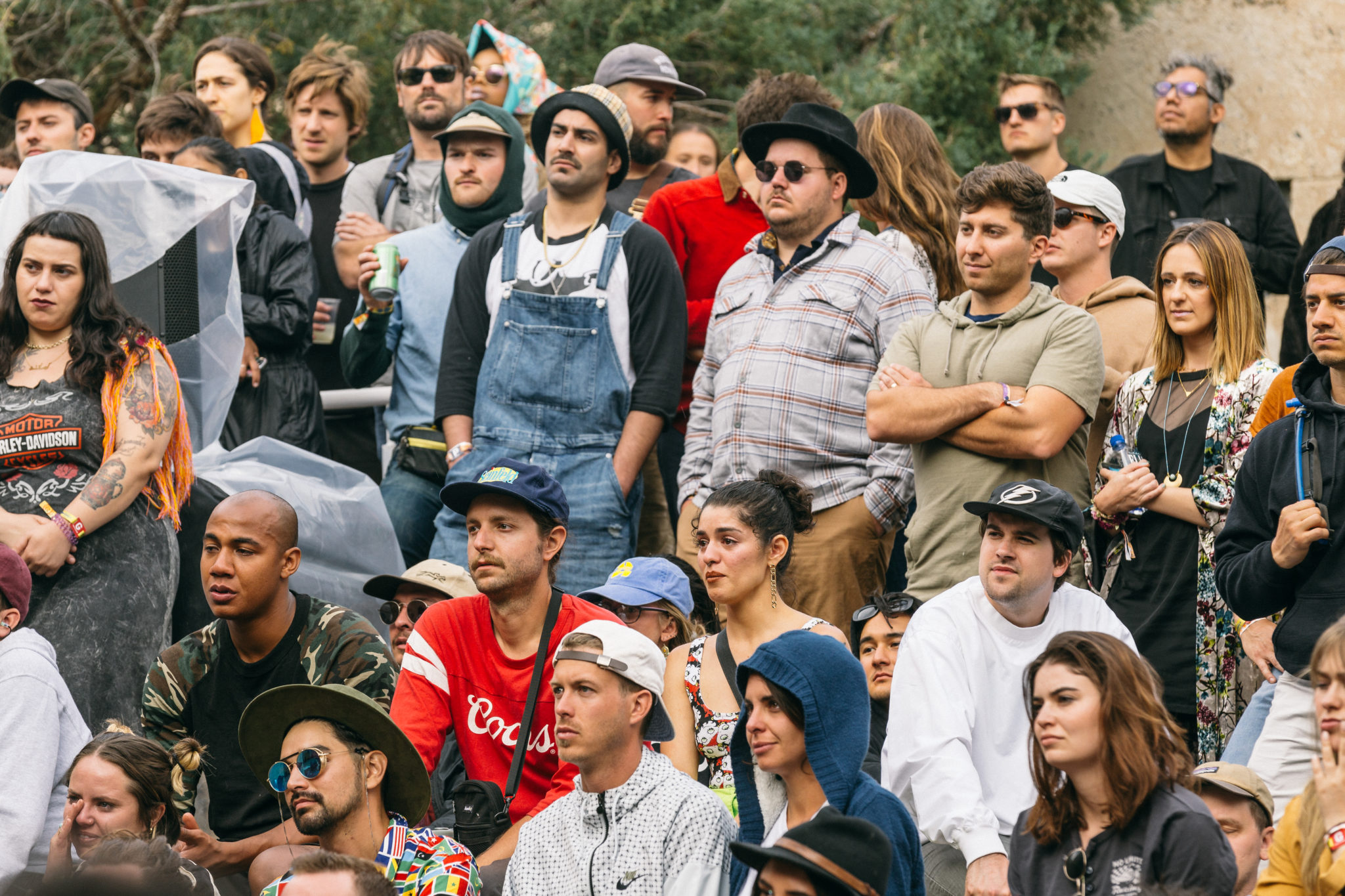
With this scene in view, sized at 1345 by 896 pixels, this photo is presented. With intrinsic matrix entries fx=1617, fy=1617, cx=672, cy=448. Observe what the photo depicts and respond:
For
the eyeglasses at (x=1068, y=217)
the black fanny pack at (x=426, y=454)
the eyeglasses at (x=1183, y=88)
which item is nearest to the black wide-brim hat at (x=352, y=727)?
the black fanny pack at (x=426, y=454)

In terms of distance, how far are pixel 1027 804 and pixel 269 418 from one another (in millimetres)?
3920

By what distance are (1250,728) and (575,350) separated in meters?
2.88

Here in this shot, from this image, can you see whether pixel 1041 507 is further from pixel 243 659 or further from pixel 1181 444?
Answer: pixel 243 659

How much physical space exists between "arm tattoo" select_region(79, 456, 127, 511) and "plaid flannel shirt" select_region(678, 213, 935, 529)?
2108mm

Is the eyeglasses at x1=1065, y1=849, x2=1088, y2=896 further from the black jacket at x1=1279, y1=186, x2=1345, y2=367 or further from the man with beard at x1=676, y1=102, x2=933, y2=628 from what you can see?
the black jacket at x1=1279, y1=186, x2=1345, y2=367

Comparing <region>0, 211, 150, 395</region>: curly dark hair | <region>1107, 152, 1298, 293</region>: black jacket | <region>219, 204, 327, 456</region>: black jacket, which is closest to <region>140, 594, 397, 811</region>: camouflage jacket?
<region>0, 211, 150, 395</region>: curly dark hair

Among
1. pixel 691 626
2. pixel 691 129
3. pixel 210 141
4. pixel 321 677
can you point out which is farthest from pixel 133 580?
pixel 691 129

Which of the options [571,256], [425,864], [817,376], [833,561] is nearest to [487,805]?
[425,864]

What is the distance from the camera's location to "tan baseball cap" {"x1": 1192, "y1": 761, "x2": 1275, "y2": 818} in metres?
4.54

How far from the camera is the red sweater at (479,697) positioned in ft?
16.5

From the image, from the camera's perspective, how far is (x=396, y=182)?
317 inches

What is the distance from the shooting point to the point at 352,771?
450 centimetres

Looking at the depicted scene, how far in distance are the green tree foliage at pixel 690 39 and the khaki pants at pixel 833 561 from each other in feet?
13.1

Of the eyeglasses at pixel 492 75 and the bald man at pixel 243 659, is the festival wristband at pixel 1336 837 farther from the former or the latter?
the eyeglasses at pixel 492 75
